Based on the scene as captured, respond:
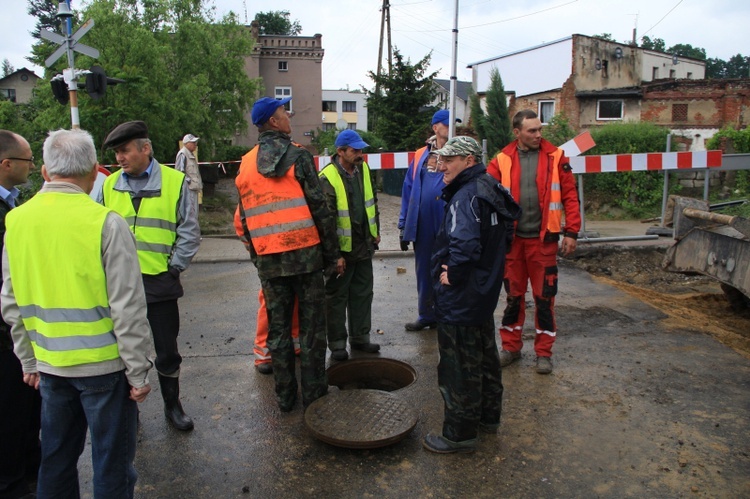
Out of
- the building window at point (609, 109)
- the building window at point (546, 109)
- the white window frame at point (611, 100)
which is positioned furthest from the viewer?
the building window at point (546, 109)

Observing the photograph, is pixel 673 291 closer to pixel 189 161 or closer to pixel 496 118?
pixel 189 161

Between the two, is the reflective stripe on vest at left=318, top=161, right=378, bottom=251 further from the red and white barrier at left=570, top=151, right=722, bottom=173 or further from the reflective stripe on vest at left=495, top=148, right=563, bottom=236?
the red and white barrier at left=570, top=151, right=722, bottom=173

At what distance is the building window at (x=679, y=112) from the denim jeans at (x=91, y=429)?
101 ft

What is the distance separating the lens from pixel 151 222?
368 cm

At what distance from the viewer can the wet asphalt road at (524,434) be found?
3246mm

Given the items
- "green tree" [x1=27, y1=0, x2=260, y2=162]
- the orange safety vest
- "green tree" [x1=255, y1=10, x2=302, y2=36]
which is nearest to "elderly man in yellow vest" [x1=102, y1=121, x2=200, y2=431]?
the orange safety vest

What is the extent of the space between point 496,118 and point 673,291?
1945 centimetres

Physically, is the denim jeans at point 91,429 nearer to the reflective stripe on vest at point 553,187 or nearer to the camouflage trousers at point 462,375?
the camouflage trousers at point 462,375

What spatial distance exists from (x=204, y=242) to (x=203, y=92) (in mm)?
9888

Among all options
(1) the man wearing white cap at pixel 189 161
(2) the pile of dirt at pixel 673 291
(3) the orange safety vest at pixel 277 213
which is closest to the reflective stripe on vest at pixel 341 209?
(3) the orange safety vest at pixel 277 213

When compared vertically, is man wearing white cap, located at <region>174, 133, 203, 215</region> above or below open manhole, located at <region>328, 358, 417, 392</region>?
above

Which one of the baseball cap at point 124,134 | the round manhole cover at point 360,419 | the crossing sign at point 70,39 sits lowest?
the round manhole cover at point 360,419

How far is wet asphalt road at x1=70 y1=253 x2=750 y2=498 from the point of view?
325cm

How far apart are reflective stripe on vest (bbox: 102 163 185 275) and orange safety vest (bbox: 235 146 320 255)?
0.55 m
